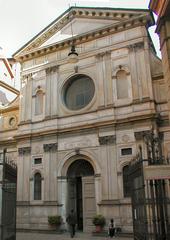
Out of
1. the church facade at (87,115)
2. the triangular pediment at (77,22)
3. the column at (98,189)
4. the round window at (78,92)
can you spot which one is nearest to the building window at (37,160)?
the church facade at (87,115)

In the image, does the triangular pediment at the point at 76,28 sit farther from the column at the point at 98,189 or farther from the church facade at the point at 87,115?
the column at the point at 98,189

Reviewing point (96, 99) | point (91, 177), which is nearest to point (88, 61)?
point (96, 99)

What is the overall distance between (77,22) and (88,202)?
43.9 feet

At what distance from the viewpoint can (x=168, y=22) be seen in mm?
8188

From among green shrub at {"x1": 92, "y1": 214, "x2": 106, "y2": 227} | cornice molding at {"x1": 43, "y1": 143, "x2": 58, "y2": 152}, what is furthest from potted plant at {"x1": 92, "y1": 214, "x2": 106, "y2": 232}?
cornice molding at {"x1": 43, "y1": 143, "x2": 58, "y2": 152}

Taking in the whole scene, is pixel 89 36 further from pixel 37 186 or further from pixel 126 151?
pixel 37 186

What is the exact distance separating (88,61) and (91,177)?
8257mm

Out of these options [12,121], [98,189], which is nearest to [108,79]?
[98,189]

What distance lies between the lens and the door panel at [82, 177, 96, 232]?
62.9 ft

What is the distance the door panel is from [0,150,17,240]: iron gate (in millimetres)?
9560

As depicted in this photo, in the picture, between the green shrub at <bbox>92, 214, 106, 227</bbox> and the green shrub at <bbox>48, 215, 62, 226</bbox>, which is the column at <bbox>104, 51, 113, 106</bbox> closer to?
the green shrub at <bbox>92, 214, 106, 227</bbox>

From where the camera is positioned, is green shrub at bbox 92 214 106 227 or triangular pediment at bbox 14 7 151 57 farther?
triangular pediment at bbox 14 7 151 57

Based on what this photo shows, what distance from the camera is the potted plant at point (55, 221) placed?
754 inches

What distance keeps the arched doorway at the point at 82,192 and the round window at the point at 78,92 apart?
13.7 ft
